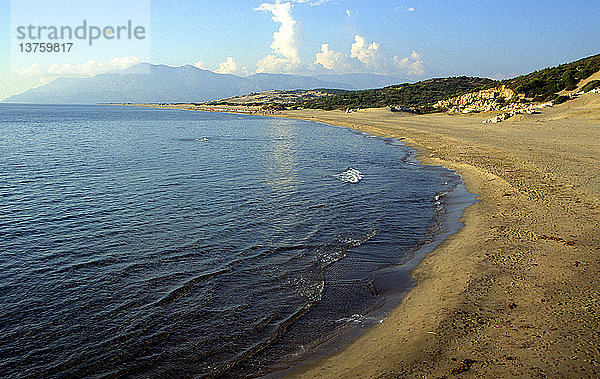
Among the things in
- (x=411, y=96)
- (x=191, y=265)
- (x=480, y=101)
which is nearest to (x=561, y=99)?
(x=480, y=101)

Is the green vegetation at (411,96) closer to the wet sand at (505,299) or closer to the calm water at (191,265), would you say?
the calm water at (191,265)

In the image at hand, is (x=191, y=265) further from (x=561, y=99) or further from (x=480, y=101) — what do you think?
(x=480, y=101)

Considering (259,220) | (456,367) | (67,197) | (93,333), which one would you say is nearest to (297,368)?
(456,367)

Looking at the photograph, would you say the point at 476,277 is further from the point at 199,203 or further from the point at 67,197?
the point at 67,197

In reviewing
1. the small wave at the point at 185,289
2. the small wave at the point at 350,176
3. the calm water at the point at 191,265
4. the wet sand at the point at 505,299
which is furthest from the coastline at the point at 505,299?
the small wave at the point at 350,176

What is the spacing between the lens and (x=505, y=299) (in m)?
7.26

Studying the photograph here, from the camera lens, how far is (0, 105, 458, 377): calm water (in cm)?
630

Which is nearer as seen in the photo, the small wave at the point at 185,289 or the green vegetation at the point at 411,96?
the small wave at the point at 185,289

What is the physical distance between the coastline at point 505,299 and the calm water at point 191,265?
0.79m

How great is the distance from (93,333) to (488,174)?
57.3 feet

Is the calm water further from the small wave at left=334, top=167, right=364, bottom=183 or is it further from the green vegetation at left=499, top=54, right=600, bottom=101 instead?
the green vegetation at left=499, top=54, right=600, bottom=101

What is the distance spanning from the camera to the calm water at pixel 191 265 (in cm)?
630

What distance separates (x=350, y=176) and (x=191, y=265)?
12.6 meters

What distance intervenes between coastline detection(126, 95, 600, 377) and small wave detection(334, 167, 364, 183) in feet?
18.2
